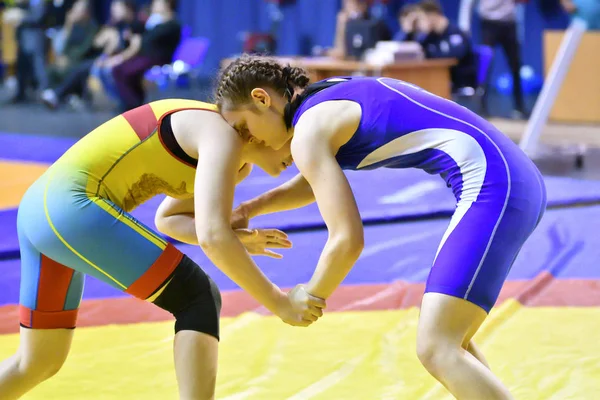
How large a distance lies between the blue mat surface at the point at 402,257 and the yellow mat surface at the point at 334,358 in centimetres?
54

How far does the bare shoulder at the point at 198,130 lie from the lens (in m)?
2.34

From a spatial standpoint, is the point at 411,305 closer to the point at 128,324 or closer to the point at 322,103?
the point at 128,324

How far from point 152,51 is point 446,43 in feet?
11.5

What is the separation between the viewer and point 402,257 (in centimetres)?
453

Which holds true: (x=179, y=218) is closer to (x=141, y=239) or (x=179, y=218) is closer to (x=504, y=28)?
(x=141, y=239)

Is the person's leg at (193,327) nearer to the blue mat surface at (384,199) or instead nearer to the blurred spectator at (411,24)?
the blue mat surface at (384,199)

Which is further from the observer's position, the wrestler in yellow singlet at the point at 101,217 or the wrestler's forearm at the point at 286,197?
the wrestler's forearm at the point at 286,197

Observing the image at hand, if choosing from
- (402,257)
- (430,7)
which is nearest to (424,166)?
(402,257)

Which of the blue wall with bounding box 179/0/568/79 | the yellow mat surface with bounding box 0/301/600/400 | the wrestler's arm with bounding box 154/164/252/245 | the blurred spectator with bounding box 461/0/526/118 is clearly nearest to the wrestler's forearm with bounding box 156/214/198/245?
the wrestler's arm with bounding box 154/164/252/245

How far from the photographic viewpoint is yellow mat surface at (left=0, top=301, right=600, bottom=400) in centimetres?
294

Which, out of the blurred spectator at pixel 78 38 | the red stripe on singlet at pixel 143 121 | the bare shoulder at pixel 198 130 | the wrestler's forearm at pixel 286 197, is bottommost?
the blurred spectator at pixel 78 38

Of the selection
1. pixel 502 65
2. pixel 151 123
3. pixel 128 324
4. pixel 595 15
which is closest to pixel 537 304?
pixel 128 324

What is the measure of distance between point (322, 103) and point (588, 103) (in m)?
8.01

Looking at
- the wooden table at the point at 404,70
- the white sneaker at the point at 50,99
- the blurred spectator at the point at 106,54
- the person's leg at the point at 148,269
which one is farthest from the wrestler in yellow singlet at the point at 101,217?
the white sneaker at the point at 50,99
